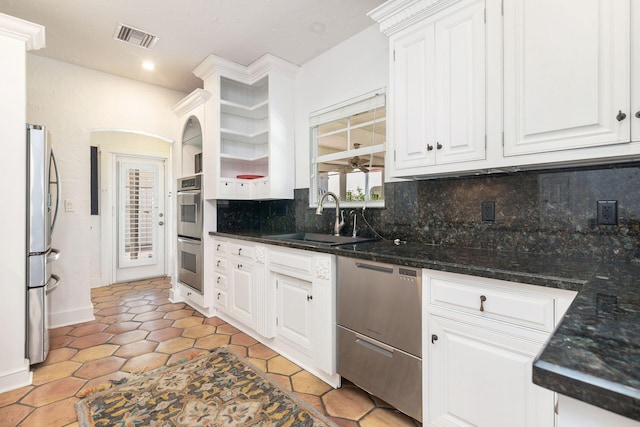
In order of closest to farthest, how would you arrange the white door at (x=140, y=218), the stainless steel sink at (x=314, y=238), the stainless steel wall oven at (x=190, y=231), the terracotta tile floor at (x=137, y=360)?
the terracotta tile floor at (x=137, y=360) → the stainless steel sink at (x=314, y=238) → the stainless steel wall oven at (x=190, y=231) → the white door at (x=140, y=218)

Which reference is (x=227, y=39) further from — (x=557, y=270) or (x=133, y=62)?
(x=557, y=270)

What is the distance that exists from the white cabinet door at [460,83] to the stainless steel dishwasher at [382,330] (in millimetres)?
727

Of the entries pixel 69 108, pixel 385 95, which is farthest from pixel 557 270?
pixel 69 108

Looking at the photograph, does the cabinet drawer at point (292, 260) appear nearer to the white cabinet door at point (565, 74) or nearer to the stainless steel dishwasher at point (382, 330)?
the stainless steel dishwasher at point (382, 330)

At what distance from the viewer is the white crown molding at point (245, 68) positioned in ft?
10.0

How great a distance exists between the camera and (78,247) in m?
3.19

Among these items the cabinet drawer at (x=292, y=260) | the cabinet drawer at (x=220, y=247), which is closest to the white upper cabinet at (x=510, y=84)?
the cabinet drawer at (x=292, y=260)

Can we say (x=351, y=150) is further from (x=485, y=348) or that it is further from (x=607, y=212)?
(x=485, y=348)

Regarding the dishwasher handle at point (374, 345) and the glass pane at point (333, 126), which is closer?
the dishwasher handle at point (374, 345)

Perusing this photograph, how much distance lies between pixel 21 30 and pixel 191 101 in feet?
4.83

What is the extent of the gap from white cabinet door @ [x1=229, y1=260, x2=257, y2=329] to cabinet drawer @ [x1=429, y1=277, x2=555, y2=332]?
5.38 feet

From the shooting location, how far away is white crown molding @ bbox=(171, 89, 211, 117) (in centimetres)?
321

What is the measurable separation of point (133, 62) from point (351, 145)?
2407mm

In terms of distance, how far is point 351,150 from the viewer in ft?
8.90
